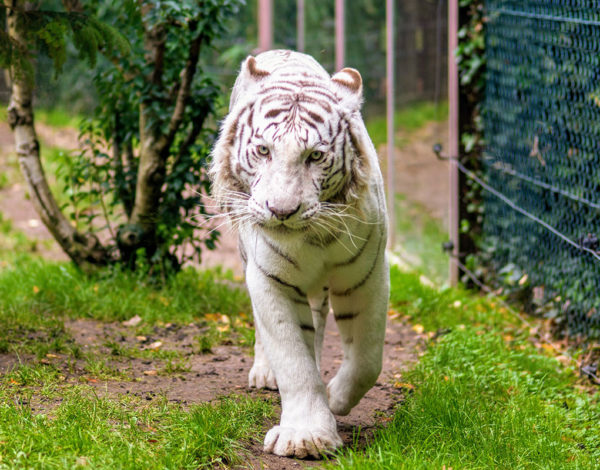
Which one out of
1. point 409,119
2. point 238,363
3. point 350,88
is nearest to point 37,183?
point 238,363

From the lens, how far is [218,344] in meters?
5.21

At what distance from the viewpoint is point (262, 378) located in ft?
14.3

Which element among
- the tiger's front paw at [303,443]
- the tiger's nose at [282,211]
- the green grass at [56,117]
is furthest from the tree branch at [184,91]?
the green grass at [56,117]

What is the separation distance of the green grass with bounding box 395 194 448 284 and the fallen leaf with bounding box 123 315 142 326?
2.62 metres

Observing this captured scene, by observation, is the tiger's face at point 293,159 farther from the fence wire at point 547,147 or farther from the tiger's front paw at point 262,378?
the fence wire at point 547,147

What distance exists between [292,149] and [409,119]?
4.54 m

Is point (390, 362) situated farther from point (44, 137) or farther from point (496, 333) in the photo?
point (44, 137)

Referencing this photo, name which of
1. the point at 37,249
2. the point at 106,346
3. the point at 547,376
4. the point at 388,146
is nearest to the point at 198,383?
the point at 106,346

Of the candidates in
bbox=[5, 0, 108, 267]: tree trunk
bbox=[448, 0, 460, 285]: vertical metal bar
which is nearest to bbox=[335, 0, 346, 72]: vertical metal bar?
bbox=[448, 0, 460, 285]: vertical metal bar

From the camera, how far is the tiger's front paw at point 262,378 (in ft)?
14.2

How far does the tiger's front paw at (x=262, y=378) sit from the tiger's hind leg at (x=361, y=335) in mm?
651

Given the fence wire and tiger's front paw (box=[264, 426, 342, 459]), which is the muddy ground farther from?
the fence wire

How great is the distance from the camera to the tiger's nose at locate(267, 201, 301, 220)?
308 cm

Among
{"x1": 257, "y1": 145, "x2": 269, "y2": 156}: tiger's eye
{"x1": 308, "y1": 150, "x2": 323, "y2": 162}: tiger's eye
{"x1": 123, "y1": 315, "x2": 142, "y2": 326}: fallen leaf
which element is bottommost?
{"x1": 123, "y1": 315, "x2": 142, "y2": 326}: fallen leaf
